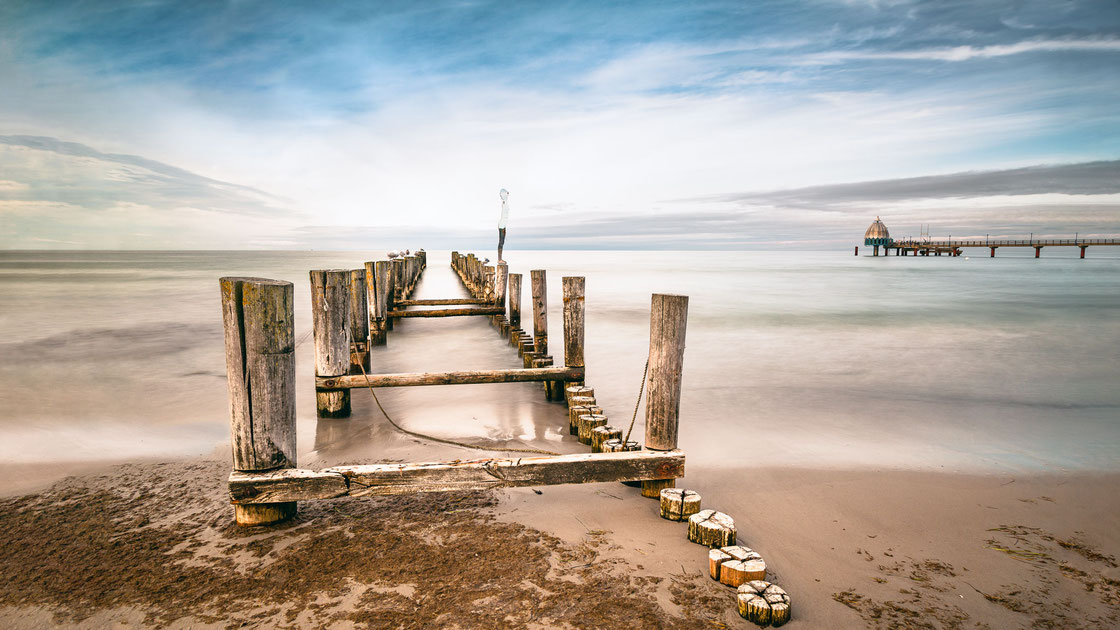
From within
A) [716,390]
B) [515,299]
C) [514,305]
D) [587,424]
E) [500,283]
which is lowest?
[716,390]

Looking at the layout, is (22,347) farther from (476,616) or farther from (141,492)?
(476,616)

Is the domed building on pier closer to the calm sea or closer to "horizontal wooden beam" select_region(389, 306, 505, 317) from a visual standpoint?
the calm sea

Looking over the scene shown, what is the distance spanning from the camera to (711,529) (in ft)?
10.6

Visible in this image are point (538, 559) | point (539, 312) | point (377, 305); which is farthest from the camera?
point (377, 305)

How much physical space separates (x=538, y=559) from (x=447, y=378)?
3.24 metres

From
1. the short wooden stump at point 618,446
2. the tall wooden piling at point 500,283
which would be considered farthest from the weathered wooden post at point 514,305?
the short wooden stump at point 618,446

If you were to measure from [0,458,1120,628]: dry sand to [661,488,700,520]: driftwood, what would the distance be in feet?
0.27

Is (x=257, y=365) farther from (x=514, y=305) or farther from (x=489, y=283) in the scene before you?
(x=489, y=283)

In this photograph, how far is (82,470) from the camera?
4.66 metres

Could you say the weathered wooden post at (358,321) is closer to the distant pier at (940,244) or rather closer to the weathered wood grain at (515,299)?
the weathered wood grain at (515,299)

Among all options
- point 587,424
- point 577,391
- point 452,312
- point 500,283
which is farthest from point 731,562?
point 500,283

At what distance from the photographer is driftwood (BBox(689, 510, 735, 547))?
3191mm

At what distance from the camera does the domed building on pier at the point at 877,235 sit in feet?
306

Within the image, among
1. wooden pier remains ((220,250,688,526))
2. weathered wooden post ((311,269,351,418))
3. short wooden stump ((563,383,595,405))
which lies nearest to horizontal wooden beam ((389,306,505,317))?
weathered wooden post ((311,269,351,418))
